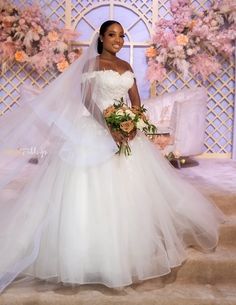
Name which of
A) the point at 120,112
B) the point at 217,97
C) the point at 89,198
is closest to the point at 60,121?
the point at 120,112

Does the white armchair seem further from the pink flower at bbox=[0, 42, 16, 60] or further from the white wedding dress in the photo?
the white wedding dress

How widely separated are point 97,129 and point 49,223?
490mm

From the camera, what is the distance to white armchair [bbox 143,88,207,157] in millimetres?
3559

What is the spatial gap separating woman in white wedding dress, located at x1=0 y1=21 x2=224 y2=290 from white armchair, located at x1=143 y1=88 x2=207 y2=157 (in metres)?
1.44

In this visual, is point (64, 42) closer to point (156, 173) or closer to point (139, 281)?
point (156, 173)

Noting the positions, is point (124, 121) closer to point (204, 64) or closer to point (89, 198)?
point (89, 198)

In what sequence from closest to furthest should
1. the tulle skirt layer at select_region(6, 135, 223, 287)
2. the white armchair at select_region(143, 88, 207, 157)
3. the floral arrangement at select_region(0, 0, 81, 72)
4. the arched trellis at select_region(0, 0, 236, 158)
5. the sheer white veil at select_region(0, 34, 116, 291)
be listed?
the tulle skirt layer at select_region(6, 135, 223, 287) < the sheer white veil at select_region(0, 34, 116, 291) < the white armchair at select_region(143, 88, 207, 157) < the floral arrangement at select_region(0, 0, 81, 72) < the arched trellis at select_region(0, 0, 236, 158)

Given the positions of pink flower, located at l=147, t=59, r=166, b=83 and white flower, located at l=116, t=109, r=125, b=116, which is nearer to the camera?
white flower, located at l=116, t=109, r=125, b=116

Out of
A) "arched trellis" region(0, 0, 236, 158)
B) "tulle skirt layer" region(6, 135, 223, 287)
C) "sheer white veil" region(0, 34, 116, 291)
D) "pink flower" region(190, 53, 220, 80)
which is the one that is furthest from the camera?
Result: "arched trellis" region(0, 0, 236, 158)

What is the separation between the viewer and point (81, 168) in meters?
1.89

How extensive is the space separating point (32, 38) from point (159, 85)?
137 cm

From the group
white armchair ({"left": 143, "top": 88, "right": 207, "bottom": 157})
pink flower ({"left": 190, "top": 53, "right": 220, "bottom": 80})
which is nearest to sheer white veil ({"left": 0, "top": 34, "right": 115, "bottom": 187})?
white armchair ({"left": 143, "top": 88, "right": 207, "bottom": 157})

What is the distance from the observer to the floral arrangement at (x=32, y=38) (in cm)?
389

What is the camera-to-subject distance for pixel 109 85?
200 cm
